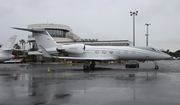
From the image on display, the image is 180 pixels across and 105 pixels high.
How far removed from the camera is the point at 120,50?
78.1 feet

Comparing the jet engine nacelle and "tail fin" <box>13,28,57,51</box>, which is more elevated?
"tail fin" <box>13,28,57,51</box>

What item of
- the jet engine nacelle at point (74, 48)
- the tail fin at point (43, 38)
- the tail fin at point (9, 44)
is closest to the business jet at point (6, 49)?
the tail fin at point (9, 44)

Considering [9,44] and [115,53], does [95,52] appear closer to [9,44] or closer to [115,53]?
[115,53]

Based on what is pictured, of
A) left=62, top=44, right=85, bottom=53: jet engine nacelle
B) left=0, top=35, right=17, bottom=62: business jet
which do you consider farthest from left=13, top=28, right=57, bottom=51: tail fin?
left=0, top=35, right=17, bottom=62: business jet

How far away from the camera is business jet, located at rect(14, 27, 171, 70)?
23203 millimetres

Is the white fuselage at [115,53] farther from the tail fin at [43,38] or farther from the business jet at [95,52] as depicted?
the tail fin at [43,38]

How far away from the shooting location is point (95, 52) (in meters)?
24.6

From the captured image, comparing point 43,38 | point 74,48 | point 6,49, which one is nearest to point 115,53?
point 74,48

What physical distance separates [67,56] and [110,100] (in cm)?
1773

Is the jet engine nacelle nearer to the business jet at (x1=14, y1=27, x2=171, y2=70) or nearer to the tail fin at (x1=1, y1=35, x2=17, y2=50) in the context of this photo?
the business jet at (x1=14, y1=27, x2=171, y2=70)

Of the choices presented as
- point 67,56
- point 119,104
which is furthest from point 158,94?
point 67,56

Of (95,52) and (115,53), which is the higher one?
(95,52)

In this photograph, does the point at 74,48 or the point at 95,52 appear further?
the point at 95,52

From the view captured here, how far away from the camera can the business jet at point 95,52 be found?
2320 centimetres
